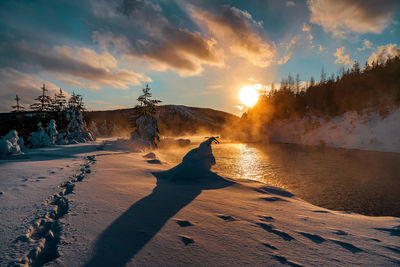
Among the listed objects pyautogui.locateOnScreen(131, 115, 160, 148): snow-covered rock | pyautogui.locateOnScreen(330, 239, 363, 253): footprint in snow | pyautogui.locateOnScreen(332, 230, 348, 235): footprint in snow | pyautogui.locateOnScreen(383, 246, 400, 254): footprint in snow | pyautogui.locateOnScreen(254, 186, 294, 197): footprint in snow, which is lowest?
pyautogui.locateOnScreen(254, 186, 294, 197): footprint in snow

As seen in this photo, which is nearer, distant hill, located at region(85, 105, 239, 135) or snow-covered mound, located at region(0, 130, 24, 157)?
snow-covered mound, located at region(0, 130, 24, 157)

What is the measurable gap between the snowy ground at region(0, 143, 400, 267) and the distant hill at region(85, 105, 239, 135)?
330ft

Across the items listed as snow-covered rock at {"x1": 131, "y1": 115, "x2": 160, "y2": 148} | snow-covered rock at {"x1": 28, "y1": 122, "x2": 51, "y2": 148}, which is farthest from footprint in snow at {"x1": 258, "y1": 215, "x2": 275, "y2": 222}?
snow-covered rock at {"x1": 28, "y1": 122, "x2": 51, "y2": 148}

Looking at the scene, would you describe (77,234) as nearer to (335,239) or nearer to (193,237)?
(193,237)

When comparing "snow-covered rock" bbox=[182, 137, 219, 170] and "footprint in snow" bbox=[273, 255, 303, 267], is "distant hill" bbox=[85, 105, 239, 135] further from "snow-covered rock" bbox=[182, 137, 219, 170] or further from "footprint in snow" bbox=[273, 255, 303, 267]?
"footprint in snow" bbox=[273, 255, 303, 267]

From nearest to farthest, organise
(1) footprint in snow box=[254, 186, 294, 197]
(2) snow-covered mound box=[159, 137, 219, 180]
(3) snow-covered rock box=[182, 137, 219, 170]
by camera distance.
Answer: (1) footprint in snow box=[254, 186, 294, 197] → (2) snow-covered mound box=[159, 137, 219, 180] → (3) snow-covered rock box=[182, 137, 219, 170]

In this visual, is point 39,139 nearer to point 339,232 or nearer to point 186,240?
point 186,240

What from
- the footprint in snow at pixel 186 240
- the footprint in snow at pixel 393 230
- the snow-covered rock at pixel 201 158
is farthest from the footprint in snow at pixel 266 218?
the snow-covered rock at pixel 201 158

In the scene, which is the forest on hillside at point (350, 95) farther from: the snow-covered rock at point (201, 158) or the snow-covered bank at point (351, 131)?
the snow-covered rock at point (201, 158)

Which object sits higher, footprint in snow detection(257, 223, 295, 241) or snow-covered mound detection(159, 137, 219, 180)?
snow-covered mound detection(159, 137, 219, 180)

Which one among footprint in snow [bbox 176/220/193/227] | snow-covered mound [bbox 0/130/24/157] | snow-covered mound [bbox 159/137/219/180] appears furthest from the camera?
snow-covered mound [bbox 0/130/24/157]

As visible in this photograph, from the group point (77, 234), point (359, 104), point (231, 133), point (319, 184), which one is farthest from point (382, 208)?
point (231, 133)

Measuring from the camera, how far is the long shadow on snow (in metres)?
2.81

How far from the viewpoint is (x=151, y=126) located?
92.6ft
